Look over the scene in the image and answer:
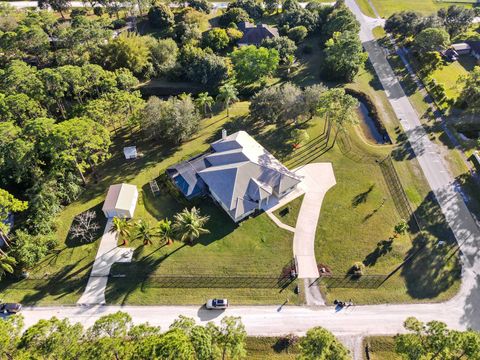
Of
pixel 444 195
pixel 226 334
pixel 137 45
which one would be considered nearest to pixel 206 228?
pixel 226 334

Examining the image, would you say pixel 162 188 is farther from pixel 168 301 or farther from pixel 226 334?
pixel 226 334

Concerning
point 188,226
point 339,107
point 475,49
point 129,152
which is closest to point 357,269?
point 188,226

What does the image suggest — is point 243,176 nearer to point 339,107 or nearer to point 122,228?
point 122,228

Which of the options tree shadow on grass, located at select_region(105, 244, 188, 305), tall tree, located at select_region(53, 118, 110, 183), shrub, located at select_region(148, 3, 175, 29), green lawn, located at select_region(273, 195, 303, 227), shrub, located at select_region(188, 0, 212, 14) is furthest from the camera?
shrub, located at select_region(188, 0, 212, 14)

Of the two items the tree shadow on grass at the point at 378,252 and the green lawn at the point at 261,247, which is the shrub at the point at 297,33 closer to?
the green lawn at the point at 261,247

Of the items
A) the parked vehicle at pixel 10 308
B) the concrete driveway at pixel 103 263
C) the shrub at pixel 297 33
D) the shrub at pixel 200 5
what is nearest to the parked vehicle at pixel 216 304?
the concrete driveway at pixel 103 263

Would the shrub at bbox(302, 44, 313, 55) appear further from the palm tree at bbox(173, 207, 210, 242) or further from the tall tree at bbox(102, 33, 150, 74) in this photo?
the palm tree at bbox(173, 207, 210, 242)

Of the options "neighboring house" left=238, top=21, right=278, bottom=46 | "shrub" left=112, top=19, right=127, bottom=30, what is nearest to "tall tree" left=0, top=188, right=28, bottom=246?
"neighboring house" left=238, top=21, right=278, bottom=46
